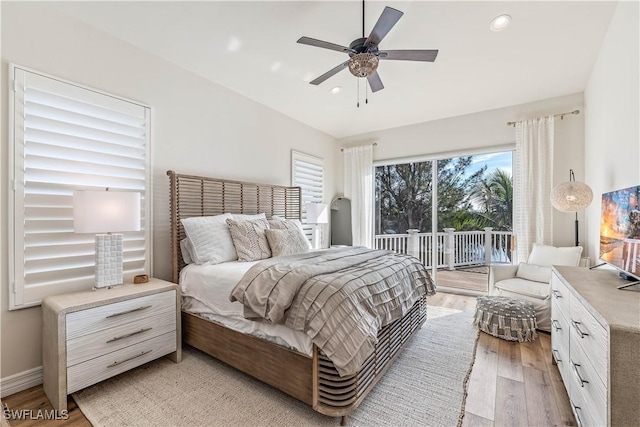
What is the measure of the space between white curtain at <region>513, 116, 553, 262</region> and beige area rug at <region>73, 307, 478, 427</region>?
2110 mm

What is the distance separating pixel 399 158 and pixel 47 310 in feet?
15.1

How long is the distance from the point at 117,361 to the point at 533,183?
477 centimetres

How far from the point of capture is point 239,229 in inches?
107

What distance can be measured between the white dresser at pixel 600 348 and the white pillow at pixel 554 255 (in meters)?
1.32

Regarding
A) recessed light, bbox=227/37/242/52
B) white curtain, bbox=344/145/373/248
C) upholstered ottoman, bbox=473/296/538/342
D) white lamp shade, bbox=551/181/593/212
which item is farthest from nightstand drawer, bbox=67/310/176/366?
white lamp shade, bbox=551/181/593/212

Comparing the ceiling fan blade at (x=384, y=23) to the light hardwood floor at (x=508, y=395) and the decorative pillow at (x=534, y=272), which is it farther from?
the decorative pillow at (x=534, y=272)

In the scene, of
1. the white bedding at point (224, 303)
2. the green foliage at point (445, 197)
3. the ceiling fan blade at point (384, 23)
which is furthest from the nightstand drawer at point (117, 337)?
the green foliage at point (445, 197)

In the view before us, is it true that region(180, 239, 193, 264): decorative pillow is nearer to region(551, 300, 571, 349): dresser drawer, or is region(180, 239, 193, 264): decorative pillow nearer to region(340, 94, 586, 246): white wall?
region(551, 300, 571, 349): dresser drawer

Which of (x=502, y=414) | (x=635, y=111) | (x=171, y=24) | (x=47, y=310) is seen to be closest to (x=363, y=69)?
(x=171, y=24)

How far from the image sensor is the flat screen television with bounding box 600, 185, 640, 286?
1.53 metres

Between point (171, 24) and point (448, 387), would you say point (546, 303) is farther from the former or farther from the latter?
point (171, 24)

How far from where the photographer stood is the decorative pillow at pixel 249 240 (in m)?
2.62

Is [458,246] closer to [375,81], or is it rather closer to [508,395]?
[508,395]

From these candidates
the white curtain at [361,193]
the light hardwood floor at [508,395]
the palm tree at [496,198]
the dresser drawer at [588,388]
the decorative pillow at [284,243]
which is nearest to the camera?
the dresser drawer at [588,388]
